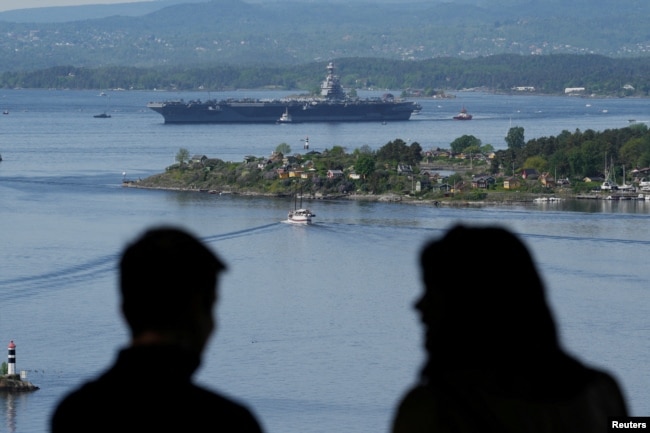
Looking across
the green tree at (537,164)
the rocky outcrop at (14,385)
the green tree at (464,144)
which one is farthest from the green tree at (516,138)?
the rocky outcrop at (14,385)

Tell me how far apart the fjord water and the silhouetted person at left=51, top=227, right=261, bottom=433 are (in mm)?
107

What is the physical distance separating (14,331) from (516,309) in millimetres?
12608

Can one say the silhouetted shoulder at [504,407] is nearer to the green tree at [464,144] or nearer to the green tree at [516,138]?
the green tree at [464,144]

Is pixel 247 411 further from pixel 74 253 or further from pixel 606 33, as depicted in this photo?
pixel 606 33

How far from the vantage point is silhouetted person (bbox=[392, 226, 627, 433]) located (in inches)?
57.4

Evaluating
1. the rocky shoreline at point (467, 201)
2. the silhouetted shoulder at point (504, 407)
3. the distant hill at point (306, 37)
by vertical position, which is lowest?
the rocky shoreline at point (467, 201)

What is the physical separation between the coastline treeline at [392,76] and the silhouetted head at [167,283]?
9779 cm

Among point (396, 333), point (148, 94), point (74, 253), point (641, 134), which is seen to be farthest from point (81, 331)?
point (148, 94)

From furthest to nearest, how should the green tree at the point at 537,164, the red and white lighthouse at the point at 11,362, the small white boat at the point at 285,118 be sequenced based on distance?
the small white boat at the point at 285,118 < the green tree at the point at 537,164 < the red and white lighthouse at the point at 11,362

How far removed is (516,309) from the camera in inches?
58.2

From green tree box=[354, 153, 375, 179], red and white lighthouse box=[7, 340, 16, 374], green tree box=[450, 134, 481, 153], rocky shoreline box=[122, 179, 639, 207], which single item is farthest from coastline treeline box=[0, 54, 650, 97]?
red and white lighthouse box=[7, 340, 16, 374]

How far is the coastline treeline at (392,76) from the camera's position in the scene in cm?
10444

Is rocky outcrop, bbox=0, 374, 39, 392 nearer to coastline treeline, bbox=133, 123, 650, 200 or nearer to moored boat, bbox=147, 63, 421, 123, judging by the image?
coastline treeline, bbox=133, 123, 650, 200

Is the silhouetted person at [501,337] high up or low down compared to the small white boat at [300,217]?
up
